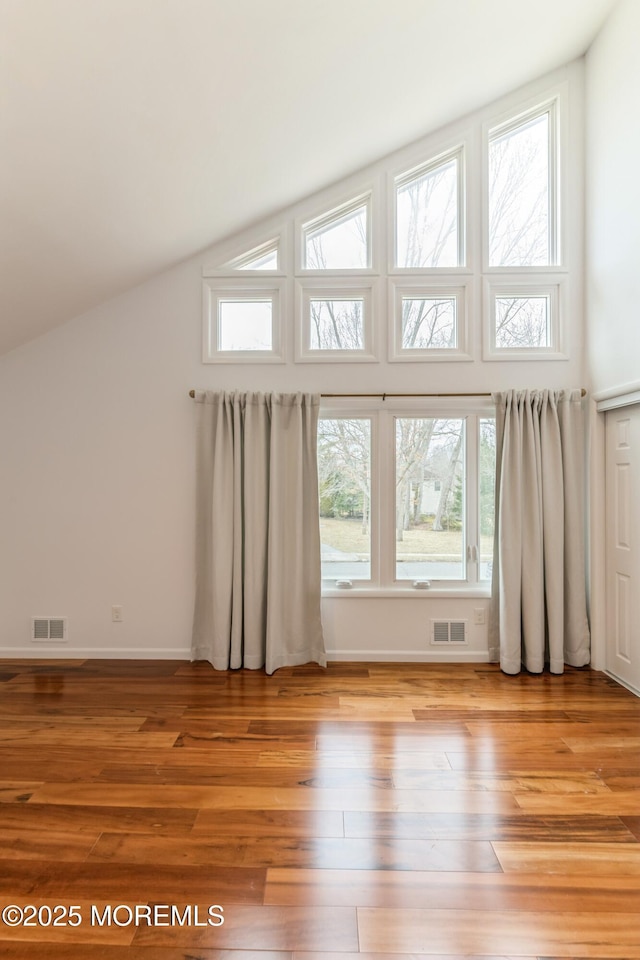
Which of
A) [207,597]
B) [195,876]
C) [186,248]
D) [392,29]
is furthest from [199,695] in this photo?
[392,29]

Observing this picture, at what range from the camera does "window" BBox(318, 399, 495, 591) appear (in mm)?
4152

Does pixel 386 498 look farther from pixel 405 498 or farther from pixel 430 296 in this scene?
pixel 430 296

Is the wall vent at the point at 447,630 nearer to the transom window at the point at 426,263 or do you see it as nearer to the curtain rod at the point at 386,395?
the curtain rod at the point at 386,395

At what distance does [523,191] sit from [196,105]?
2.64 m

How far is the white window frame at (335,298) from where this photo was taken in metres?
4.12

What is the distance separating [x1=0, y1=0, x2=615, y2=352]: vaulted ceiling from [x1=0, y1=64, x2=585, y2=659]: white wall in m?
0.33

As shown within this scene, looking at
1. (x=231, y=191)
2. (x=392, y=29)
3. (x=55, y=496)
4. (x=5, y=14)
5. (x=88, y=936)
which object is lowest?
(x=88, y=936)

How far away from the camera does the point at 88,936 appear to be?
5.41ft

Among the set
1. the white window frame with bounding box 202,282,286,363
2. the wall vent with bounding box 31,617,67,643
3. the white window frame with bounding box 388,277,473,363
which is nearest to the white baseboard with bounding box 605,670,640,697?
the white window frame with bounding box 388,277,473,363

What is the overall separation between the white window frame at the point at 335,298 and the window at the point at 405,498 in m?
0.41

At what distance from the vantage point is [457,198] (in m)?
4.22

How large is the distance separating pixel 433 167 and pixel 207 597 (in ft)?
12.0

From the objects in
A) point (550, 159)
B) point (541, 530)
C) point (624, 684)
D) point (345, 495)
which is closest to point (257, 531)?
point (345, 495)

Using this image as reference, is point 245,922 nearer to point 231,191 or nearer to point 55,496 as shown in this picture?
point 55,496
